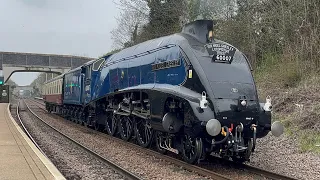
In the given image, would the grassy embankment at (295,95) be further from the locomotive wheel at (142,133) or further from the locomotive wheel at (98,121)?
the locomotive wheel at (98,121)

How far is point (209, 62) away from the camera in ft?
28.2

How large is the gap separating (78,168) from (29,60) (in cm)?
5137

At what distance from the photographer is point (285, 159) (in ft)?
30.8

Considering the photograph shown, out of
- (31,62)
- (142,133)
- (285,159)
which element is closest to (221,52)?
(285,159)

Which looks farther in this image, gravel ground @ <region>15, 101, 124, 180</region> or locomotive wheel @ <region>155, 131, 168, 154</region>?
locomotive wheel @ <region>155, 131, 168, 154</region>

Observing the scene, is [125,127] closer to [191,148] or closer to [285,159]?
[191,148]

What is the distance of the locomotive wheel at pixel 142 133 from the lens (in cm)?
1103

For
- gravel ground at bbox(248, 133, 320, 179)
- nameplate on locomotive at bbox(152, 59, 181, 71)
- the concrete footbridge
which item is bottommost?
gravel ground at bbox(248, 133, 320, 179)

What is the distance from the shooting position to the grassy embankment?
35.6ft

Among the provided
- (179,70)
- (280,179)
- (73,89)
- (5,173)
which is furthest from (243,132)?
(73,89)

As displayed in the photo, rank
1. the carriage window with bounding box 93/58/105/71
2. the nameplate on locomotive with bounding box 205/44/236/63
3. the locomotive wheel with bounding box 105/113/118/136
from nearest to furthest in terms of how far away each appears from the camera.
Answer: the nameplate on locomotive with bounding box 205/44/236/63
the locomotive wheel with bounding box 105/113/118/136
the carriage window with bounding box 93/58/105/71

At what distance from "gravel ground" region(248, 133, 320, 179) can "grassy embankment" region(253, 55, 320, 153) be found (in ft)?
1.04

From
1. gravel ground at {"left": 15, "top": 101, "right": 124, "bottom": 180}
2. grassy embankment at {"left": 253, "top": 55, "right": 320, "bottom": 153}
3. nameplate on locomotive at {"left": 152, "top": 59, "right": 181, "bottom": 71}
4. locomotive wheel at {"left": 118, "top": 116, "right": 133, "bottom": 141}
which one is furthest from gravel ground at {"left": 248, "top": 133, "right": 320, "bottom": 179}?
locomotive wheel at {"left": 118, "top": 116, "right": 133, "bottom": 141}

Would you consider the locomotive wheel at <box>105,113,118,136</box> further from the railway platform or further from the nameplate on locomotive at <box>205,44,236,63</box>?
the nameplate on locomotive at <box>205,44,236,63</box>
